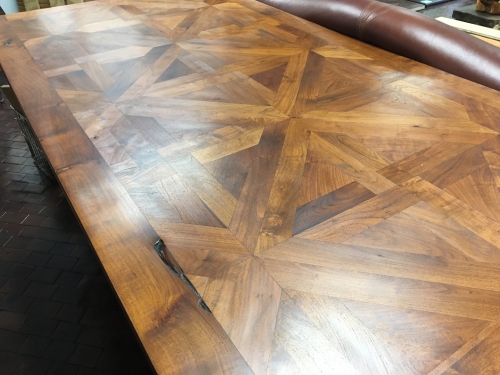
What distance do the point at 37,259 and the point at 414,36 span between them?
3.96 ft

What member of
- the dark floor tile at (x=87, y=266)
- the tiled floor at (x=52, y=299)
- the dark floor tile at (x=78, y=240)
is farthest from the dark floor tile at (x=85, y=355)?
the dark floor tile at (x=78, y=240)

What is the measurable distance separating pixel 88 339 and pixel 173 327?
0.71 metres

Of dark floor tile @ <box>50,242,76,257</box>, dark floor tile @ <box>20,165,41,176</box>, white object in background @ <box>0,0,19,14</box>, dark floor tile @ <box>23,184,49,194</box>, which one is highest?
white object in background @ <box>0,0,19,14</box>

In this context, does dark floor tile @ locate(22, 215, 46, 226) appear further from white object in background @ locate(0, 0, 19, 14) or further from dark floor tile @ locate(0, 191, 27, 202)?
white object in background @ locate(0, 0, 19, 14)

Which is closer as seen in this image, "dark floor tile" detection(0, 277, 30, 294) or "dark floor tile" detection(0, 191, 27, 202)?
"dark floor tile" detection(0, 277, 30, 294)

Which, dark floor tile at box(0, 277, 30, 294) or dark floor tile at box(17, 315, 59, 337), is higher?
dark floor tile at box(0, 277, 30, 294)

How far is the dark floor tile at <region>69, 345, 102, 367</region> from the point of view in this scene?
1.06 m

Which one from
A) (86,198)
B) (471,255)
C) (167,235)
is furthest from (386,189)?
(86,198)

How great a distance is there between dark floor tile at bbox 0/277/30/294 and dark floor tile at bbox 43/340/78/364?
0.73ft

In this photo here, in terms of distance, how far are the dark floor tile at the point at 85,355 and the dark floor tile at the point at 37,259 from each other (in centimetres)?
34

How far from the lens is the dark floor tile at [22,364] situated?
3.45 feet

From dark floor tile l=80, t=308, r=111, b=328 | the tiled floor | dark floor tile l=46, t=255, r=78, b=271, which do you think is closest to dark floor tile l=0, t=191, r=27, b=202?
the tiled floor

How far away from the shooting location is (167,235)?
633 mm

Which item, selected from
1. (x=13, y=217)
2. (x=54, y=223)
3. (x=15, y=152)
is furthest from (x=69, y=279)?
(x=15, y=152)
